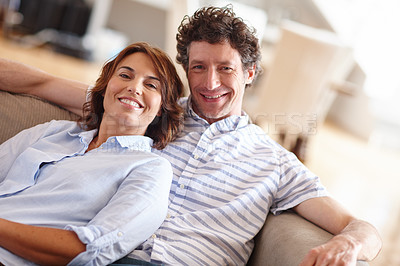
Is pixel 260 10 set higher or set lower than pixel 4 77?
higher

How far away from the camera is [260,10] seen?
659 centimetres

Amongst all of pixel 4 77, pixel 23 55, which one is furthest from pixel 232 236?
pixel 23 55

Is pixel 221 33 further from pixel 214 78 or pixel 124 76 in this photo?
pixel 124 76

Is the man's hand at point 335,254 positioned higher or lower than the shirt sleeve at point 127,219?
higher

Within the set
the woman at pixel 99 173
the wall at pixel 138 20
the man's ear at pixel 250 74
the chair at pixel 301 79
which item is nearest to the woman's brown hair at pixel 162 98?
the woman at pixel 99 173

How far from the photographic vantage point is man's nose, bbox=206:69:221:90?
1.67m

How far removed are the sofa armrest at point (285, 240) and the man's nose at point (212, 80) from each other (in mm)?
489

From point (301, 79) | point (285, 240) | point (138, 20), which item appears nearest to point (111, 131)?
point (285, 240)

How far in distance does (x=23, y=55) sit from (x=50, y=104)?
12.6 ft

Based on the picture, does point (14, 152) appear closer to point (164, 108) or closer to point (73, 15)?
point (164, 108)

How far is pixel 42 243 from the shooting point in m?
1.18

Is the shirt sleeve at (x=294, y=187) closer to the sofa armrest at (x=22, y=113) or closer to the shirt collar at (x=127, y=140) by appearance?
the shirt collar at (x=127, y=140)

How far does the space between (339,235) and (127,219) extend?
58 centimetres

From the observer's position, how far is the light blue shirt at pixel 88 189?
1196 millimetres
